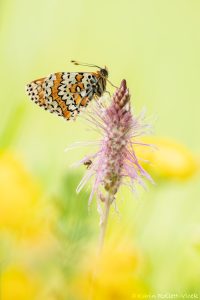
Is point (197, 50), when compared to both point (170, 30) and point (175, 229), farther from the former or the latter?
point (175, 229)

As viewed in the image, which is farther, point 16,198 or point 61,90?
point 61,90

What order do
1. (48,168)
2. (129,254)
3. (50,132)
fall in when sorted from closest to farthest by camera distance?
1. (129,254)
2. (48,168)
3. (50,132)

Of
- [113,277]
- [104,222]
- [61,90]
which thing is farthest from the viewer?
[61,90]

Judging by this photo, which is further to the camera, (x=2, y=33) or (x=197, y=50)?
(x=197, y=50)

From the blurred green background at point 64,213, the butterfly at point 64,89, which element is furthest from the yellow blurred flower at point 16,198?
the butterfly at point 64,89

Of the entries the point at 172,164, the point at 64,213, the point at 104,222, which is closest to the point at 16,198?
the point at 64,213

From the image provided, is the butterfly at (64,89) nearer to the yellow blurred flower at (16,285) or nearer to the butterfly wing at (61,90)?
the butterfly wing at (61,90)

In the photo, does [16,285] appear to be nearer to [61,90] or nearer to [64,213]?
[64,213]

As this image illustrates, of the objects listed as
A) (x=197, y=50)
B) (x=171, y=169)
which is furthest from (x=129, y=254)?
(x=197, y=50)
